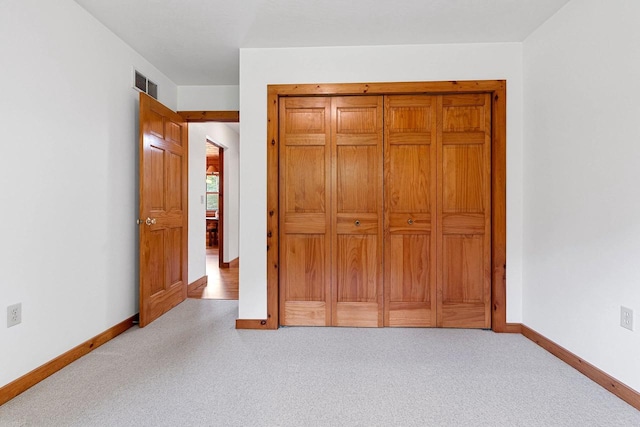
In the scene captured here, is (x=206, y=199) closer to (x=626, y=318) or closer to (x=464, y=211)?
(x=464, y=211)

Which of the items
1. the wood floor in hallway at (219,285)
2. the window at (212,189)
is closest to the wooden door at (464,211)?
the wood floor in hallway at (219,285)

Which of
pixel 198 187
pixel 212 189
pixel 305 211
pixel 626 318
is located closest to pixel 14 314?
pixel 305 211

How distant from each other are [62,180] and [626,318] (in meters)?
3.48

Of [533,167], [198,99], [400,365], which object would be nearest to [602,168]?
[533,167]

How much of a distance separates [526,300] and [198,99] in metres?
3.85

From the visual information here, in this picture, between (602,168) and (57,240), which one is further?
(57,240)

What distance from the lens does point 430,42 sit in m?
2.64

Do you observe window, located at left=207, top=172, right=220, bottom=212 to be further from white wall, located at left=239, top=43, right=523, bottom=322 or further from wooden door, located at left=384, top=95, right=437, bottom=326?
wooden door, located at left=384, top=95, right=437, bottom=326

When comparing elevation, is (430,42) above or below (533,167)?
above

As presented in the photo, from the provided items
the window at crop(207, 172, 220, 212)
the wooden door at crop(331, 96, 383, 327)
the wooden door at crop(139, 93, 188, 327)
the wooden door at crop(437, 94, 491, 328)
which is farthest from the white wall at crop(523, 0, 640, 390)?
the window at crop(207, 172, 220, 212)

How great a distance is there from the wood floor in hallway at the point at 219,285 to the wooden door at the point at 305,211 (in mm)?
1258

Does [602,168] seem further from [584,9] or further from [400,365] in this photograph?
[400,365]

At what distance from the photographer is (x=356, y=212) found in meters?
2.75

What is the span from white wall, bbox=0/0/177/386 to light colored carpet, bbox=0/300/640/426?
34 cm
